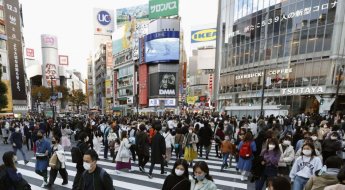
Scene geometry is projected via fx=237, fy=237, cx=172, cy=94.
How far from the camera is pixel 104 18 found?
103688mm

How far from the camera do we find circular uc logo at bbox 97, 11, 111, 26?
102 metres

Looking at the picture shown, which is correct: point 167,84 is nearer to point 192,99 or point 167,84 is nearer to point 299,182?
point 192,99

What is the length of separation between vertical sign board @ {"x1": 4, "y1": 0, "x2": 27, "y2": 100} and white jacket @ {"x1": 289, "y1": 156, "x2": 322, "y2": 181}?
51.1m

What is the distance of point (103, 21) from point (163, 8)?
184ft

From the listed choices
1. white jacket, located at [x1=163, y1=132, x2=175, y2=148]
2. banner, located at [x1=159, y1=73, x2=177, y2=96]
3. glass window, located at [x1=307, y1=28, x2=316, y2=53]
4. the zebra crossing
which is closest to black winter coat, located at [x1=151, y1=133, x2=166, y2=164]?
the zebra crossing

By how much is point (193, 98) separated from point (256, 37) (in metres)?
57.0

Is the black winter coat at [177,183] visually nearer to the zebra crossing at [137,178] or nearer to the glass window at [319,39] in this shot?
the zebra crossing at [137,178]

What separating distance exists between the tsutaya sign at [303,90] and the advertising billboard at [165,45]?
27285mm

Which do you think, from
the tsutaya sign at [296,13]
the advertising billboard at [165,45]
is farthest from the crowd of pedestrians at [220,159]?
the advertising billboard at [165,45]

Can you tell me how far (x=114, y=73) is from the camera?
226 ft

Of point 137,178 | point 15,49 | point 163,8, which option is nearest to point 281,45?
point 137,178

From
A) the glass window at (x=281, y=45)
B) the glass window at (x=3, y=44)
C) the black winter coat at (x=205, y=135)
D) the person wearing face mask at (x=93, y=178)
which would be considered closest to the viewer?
the person wearing face mask at (x=93, y=178)

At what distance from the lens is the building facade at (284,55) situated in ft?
83.9

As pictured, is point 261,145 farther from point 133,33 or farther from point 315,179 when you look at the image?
point 133,33
